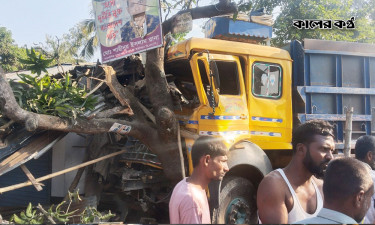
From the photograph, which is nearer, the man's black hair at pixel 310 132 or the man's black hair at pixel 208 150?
the man's black hair at pixel 208 150

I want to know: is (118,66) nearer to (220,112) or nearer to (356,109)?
(220,112)

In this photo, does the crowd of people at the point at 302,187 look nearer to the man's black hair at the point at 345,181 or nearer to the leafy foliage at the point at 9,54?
the man's black hair at the point at 345,181

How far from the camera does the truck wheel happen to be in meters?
4.93

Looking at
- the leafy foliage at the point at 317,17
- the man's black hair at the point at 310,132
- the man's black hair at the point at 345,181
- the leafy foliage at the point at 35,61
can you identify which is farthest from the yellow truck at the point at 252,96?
the leafy foliage at the point at 317,17

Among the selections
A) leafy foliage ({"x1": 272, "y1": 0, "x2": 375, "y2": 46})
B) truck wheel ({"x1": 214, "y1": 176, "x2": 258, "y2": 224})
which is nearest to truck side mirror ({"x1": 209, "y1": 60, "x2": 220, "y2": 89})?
truck wheel ({"x1": 214, "y1": 176, "x2": 258, "y2": 224})

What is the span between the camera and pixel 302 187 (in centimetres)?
284

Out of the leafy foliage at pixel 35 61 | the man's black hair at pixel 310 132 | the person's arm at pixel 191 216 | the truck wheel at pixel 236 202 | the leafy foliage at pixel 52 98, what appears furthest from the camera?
the leafy foliage at pixel 35 61

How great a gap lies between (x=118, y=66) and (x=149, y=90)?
1276mm

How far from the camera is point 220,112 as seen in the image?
501 centimetres

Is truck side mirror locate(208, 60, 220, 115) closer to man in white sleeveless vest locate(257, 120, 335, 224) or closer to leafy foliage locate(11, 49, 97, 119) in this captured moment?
leafy foliage locate(11, 49, 97, 119)

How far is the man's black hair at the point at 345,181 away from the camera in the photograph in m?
2.02

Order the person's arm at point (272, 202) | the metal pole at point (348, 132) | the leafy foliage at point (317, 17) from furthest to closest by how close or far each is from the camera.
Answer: the leafy foliage at point (317, 17) < the metal pole at point (348, 132) < the person's arm at point (272, 202)

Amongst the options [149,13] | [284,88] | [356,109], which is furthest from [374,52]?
[149,13]

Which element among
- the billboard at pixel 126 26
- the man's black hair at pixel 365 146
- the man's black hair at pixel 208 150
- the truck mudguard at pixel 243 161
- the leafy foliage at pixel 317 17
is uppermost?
the leafy foliage at pixel 317 17
